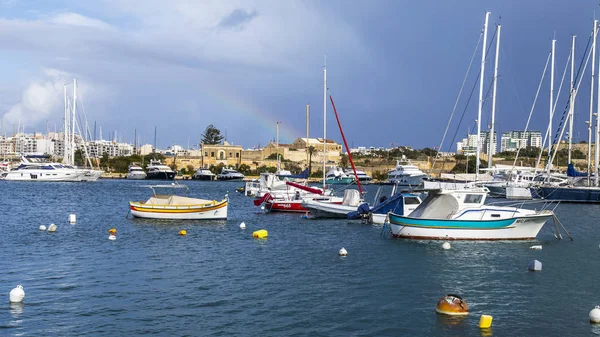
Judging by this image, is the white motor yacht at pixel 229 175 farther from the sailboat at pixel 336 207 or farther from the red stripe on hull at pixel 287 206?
the sailboat at pixel 336 207

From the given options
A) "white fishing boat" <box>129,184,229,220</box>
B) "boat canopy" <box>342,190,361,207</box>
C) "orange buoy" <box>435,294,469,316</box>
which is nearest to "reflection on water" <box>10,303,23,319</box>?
"orange buoy" <box>435,294,469,316</box>

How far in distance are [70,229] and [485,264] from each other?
24637mm

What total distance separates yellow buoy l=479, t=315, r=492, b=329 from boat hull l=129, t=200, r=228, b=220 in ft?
89.3

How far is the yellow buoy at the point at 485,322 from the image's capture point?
1739cm

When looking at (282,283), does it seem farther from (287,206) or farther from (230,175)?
(230,175)

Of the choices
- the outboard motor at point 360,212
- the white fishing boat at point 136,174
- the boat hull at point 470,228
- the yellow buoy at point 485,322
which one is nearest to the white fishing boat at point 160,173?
the white fishing boat at point 136,174

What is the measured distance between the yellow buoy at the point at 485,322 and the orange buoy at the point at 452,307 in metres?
1.05

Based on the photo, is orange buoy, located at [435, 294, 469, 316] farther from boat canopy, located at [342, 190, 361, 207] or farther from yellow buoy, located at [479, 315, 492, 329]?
boat canopy, located at [342, 190, 361, 207]

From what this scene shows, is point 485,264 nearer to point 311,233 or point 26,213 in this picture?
point 311,233

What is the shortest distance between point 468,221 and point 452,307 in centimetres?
1451

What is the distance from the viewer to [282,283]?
75.6 feet

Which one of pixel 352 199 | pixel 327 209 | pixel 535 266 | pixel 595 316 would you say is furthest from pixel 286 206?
pixel 595 316

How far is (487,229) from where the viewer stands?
32656 mm

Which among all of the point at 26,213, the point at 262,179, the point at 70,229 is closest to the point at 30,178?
the point at 262,179
